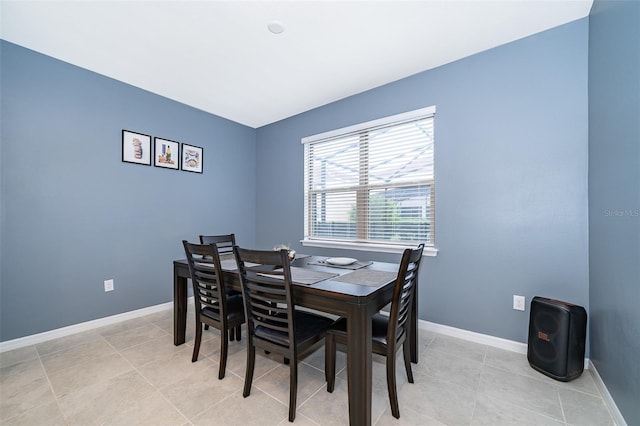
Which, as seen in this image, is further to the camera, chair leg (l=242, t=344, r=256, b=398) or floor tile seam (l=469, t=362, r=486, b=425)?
chair leg (l=242, t=344, r=256, b=398)

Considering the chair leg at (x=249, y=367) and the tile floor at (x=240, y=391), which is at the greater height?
the chair leg at (x=249, y=367)

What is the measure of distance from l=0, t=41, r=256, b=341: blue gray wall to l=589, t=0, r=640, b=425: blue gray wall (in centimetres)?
388

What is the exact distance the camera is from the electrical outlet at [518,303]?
2.13 metres

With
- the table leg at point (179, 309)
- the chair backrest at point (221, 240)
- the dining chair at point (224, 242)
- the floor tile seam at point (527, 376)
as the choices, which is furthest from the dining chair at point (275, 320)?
the floor tile seam at point (527, 376)

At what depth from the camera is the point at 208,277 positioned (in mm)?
1903

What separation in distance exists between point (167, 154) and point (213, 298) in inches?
86.6

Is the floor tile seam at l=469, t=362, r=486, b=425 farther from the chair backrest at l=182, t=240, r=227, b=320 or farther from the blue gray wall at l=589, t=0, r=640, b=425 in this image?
the chair backrest at l=182, t=240, r=227, b=320

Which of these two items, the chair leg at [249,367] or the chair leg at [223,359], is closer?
the chair leg at [249,367]

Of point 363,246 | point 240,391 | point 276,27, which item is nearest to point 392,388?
point 240,391

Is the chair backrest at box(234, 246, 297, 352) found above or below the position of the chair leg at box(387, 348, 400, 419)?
above

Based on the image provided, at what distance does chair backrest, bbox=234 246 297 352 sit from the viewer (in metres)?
1.41

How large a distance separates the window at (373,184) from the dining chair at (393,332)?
1174mm

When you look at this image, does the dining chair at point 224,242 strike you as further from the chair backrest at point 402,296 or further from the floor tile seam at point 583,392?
the floor tile seam at point 583,392

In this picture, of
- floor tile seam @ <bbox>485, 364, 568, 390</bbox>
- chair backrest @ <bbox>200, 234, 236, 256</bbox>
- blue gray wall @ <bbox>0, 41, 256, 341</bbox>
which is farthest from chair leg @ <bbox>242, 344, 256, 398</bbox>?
blue gray wall @ <bbox>0, 41, 256, 341</bbox>
